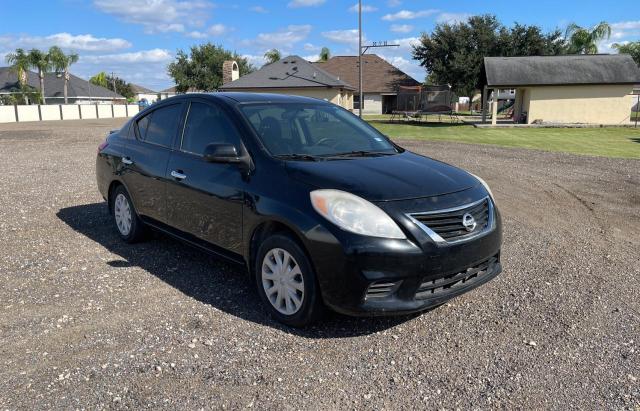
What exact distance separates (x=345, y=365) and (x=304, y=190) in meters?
1.22

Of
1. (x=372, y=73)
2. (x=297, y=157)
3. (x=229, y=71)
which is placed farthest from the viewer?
(x=372, y=73)

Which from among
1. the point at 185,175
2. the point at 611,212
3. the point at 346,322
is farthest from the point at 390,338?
the point at 611,212

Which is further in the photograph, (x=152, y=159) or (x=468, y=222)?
(x=152, y=159)

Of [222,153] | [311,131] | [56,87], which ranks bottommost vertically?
[222,153]

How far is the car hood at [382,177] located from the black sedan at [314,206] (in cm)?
1

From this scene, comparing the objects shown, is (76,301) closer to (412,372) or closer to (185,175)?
(185,175)

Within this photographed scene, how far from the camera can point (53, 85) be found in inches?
2623

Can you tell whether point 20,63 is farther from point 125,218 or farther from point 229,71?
point 125,218

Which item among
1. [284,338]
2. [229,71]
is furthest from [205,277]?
[229,71]

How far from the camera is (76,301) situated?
4324 mm

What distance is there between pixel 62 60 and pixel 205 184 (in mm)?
67712

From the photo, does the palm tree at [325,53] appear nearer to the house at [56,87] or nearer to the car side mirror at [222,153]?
the house at [56,87]

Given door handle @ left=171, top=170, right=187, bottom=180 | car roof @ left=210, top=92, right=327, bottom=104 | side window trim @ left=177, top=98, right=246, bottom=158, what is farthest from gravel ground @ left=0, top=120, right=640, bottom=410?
car roof @ left=210, top=92, right=327, bottom=104

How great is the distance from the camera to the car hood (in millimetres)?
3623
